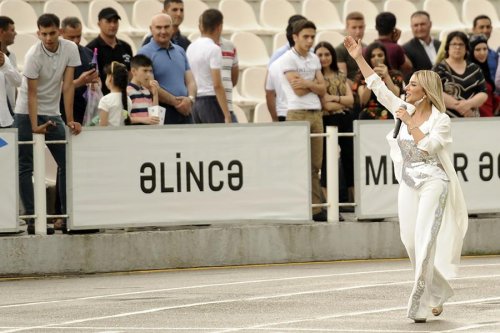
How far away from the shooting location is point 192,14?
24.8m

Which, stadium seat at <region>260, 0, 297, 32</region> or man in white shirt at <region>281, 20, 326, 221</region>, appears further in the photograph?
stadium seat at <region>260, 0, 297, 32</region>

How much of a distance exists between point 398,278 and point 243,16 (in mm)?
10224

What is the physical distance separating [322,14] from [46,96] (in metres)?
9.24

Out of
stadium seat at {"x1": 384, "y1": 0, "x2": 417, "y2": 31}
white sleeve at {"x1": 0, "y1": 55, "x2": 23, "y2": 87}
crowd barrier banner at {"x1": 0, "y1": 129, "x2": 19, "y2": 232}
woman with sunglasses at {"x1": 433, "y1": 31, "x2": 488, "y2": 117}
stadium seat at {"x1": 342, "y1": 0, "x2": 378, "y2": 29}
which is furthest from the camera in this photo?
stadium seat at {"x1": 384, "y1": 0, "x2": 417, "y2": 31}

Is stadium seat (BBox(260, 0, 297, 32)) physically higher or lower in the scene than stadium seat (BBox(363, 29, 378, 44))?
higher

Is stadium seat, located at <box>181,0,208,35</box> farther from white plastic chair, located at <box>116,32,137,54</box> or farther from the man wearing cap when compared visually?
the man wearing cap

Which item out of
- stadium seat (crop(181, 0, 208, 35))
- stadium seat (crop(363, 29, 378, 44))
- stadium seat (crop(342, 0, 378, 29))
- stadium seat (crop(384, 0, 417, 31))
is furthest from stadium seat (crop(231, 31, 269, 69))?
stadium seat (crop(384, 0, 417, 31))

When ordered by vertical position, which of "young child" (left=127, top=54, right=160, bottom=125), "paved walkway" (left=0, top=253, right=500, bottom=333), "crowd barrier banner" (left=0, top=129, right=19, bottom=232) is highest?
"young child" (left=127, top=54, right=160, bottom=125)

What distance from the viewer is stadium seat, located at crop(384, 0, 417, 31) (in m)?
26.5

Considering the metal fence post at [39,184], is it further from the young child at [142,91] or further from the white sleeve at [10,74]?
the young child at [142,91]

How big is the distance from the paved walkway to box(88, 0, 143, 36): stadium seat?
7.17 m

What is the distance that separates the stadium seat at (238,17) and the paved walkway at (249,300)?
8.04 meters

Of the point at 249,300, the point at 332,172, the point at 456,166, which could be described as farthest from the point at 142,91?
the point at 249,300

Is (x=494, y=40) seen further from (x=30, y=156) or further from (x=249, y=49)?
(x=30, y=156)
